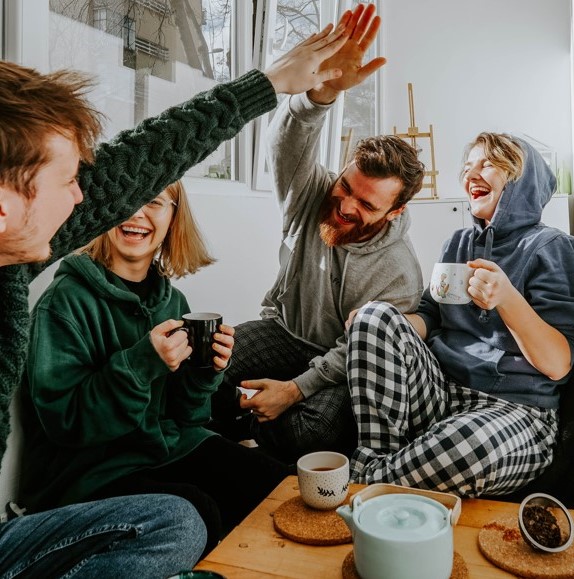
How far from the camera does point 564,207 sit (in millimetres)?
3604

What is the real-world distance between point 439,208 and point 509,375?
246 cm

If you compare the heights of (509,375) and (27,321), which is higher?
(27,321)

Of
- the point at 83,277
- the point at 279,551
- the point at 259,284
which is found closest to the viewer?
the point at 279,551

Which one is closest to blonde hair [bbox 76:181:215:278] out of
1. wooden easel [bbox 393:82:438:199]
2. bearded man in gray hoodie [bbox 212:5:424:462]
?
bearded man in gray hoodie [bbox 212:5:424:462]

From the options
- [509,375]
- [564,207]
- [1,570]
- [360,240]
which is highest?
[564,207]

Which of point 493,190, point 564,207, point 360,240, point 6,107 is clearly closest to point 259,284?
point 360,240

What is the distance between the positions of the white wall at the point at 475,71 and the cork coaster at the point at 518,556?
365 cm

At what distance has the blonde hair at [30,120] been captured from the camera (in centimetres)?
75

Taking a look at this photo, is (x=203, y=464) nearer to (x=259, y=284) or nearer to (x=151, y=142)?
(x=151, y=142)

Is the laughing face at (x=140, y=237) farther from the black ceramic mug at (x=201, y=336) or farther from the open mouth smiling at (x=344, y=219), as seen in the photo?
the open mouth smiling at (x=344, y=219)

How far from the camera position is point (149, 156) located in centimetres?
112

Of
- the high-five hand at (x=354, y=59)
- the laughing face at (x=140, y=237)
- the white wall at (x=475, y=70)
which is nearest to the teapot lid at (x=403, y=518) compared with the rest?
the laughing face at (x=140, y=237)

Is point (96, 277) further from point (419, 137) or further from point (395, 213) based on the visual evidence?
point (419, 137)

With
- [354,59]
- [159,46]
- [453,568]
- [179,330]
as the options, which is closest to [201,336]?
[179,330]
